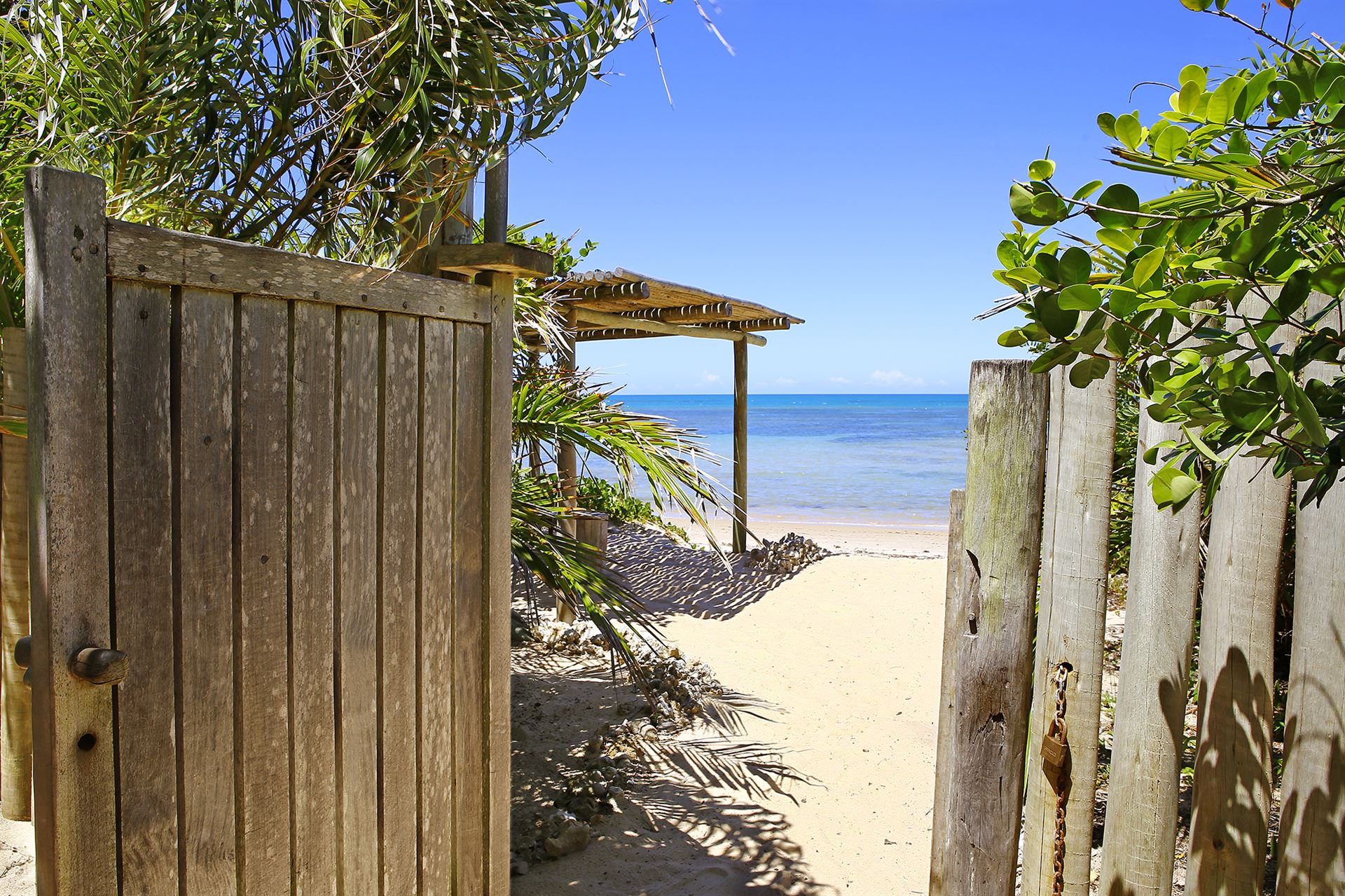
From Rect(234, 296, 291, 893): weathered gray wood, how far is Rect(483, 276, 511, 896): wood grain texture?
684 millimetres

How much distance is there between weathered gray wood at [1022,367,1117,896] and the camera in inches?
67.3

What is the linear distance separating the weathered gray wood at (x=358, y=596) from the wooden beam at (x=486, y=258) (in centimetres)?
39

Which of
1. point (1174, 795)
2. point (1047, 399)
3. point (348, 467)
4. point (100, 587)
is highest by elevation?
point (1047, 399)

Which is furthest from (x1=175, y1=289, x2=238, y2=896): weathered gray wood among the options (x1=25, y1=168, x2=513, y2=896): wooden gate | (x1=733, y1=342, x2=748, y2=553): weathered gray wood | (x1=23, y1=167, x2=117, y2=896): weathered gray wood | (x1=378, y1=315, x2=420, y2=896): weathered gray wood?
(x1=733, y1=342, x2=748, y2=553): weathered gray wood

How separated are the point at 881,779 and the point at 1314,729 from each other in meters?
2.93

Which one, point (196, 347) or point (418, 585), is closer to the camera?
point (196, 347)

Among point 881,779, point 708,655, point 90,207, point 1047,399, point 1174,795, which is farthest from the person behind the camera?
point 708,655

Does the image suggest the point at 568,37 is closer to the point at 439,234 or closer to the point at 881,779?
the point at 439,234

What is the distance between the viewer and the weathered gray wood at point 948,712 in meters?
1.86

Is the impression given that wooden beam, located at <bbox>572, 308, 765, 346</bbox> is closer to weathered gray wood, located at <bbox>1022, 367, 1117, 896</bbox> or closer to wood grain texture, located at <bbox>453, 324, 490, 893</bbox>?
wood grain texture, located at <bbox>453, 324, 490, 893</bbox>

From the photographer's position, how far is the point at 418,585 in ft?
7.19

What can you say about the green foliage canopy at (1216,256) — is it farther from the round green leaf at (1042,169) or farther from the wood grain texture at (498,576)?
the wood grain texture at (498,576)

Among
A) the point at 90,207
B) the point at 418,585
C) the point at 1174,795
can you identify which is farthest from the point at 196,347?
the point at 1174,795

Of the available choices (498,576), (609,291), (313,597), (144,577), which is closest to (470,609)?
(498,576)
